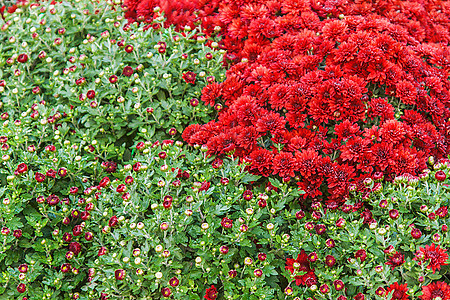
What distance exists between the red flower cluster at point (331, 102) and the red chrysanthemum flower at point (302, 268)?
359 millimetres

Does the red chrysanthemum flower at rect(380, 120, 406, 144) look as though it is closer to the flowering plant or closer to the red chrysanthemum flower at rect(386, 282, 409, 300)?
the red chrysanthemum flower at rect(386, 282, 409, 300)

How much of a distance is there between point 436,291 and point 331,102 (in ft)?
3.53

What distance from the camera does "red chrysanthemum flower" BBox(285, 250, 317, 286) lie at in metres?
1.93

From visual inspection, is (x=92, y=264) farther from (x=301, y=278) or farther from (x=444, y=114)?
(x=444, y=114)

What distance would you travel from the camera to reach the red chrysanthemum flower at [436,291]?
1.75 metres

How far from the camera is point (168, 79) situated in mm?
2656

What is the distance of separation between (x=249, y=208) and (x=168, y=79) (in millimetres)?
1090

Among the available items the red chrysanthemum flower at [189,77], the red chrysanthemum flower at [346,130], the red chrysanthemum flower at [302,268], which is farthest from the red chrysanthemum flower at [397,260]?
the red chrysanthemum flower at [189,77]

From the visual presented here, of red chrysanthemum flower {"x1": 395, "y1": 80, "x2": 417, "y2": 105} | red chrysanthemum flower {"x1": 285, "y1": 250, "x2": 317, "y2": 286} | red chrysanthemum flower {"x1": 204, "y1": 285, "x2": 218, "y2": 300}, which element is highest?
red chrysanthemum flower {"x1": 395, "y1": 80, "x2": 417, "y2": 105}

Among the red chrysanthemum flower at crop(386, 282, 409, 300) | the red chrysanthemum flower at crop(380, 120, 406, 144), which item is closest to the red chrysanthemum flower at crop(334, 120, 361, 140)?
the red chrysanthemum flower at crop(380, 120, 406, 144)

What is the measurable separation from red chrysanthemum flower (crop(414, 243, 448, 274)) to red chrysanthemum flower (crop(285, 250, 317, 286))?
49cm

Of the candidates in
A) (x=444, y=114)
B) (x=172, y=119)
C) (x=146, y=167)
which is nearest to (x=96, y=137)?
(x=172, y=119)

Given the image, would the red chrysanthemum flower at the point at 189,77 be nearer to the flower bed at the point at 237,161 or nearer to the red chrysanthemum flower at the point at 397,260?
the flower bed at the point at 237,161

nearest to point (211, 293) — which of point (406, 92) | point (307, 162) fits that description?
point (307, 162)
